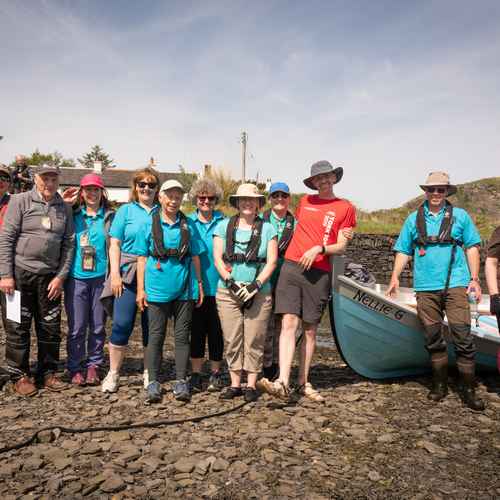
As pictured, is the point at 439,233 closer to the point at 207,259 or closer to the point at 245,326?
the point at 245,326

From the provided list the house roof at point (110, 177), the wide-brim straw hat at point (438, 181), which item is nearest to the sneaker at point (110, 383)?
the wide-brim straw hat at point (438, 181)

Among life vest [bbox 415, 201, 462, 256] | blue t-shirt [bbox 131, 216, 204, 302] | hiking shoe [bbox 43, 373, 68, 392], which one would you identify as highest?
life vest [bbox 415, 201, 462, 256]

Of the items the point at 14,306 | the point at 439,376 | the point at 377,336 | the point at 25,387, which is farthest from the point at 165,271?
the point at 439,376

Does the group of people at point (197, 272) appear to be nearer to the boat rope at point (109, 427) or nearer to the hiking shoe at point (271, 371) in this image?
the hiking shoe at point (271, 371)

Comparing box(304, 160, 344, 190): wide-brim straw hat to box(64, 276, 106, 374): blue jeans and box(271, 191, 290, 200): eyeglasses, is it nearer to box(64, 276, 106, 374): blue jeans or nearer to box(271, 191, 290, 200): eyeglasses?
box(271, 191, 290, 200): eyeglasses

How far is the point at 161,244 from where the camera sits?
4.40 meters

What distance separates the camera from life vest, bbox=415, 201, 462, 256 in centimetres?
476

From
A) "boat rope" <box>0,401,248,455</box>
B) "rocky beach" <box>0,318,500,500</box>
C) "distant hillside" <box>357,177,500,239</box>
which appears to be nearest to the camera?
"rocky beach" <box>0,318,500,500</box>

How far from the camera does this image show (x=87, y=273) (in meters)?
4.80

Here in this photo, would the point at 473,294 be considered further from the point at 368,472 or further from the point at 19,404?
the point at 19,404

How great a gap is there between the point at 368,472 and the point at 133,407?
228 cm

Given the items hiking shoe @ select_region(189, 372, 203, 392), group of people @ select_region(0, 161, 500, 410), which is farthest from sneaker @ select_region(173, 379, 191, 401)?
hiking shoe @ select_region(189, 372, 203, 392)

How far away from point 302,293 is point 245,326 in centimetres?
65

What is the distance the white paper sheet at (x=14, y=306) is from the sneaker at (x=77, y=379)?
90cm
